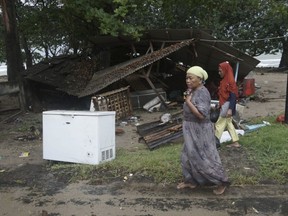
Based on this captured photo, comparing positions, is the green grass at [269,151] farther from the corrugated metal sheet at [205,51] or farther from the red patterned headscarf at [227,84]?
the corrugated metal sheet at [205,51]

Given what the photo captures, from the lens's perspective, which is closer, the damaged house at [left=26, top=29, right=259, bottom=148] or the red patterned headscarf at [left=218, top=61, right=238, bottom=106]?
the red patterned headscarf at [left=218, top=61, right=238, bottom=106]

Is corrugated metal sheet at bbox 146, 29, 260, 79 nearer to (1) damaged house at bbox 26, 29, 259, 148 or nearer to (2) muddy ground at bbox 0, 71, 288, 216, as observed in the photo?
(1) damaged house at bbox 26, 29, 259, 148

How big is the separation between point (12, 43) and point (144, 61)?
5271mm

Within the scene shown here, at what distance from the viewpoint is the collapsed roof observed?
12062 mm

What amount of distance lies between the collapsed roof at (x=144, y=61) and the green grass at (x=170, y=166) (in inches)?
194

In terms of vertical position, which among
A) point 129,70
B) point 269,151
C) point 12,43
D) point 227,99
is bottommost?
point 269,151

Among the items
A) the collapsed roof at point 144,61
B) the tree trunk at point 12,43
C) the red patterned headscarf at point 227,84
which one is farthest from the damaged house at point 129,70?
the red patterned headscarf at point 227,84

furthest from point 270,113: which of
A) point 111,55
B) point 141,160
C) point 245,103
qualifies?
point 111,55

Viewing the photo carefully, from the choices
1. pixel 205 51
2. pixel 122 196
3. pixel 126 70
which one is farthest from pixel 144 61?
pixel 122 196

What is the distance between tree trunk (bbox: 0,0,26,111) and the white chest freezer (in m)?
6.60

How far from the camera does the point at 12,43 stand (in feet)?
47.4

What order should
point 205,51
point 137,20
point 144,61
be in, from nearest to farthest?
point 144,61
point 205,51
point 137,20

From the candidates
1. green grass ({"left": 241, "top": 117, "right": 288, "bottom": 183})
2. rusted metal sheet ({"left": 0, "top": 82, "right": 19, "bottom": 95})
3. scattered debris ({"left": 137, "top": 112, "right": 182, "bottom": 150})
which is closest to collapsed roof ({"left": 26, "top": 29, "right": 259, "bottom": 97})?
rusted metal sheet ({"left": 0, "top": 82, "right": 19, "bottom": 95})

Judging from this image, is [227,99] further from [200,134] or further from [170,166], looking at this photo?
[200,134]
